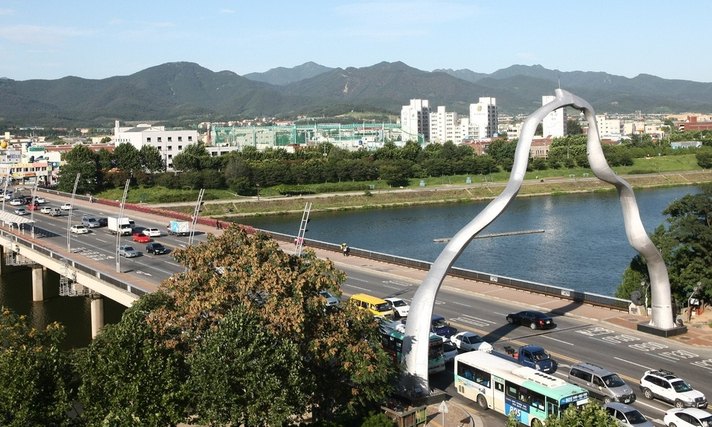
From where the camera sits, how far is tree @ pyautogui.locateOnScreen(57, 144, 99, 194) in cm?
8212

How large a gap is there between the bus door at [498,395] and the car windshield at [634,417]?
288 centimetres

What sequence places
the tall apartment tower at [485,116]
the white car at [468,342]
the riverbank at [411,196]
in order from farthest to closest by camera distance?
the tall apartment tower at [485,116]
the riverbank at [411,196]
the white car at [468,342]

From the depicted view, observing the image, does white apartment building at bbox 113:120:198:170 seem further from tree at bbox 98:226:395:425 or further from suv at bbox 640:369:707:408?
suv at bbox 640:369:707:408

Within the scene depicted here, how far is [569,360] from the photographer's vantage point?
21266 millimetres

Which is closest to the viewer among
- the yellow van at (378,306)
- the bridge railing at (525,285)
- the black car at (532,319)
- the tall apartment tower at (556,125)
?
the black car at (532,319)

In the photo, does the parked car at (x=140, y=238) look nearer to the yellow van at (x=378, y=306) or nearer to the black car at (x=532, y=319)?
the yellow van at (x=378, y=306)

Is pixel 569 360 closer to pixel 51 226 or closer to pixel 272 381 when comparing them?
pixel 272 381

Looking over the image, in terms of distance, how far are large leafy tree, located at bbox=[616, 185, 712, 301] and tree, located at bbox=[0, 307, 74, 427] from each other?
2011 cm

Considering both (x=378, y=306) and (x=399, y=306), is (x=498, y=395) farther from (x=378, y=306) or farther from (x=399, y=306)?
(x=399, y=306)

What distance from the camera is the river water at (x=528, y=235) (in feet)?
144

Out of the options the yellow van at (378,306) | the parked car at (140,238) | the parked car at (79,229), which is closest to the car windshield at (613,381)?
the yellow van at (378,306)

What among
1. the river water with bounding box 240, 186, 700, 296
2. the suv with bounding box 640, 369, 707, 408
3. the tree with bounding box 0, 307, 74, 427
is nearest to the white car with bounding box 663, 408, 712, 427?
the suv with bounding box 640, 369, 707, 408

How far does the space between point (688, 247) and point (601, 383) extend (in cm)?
1078

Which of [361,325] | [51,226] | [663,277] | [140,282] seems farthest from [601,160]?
[51,226]
